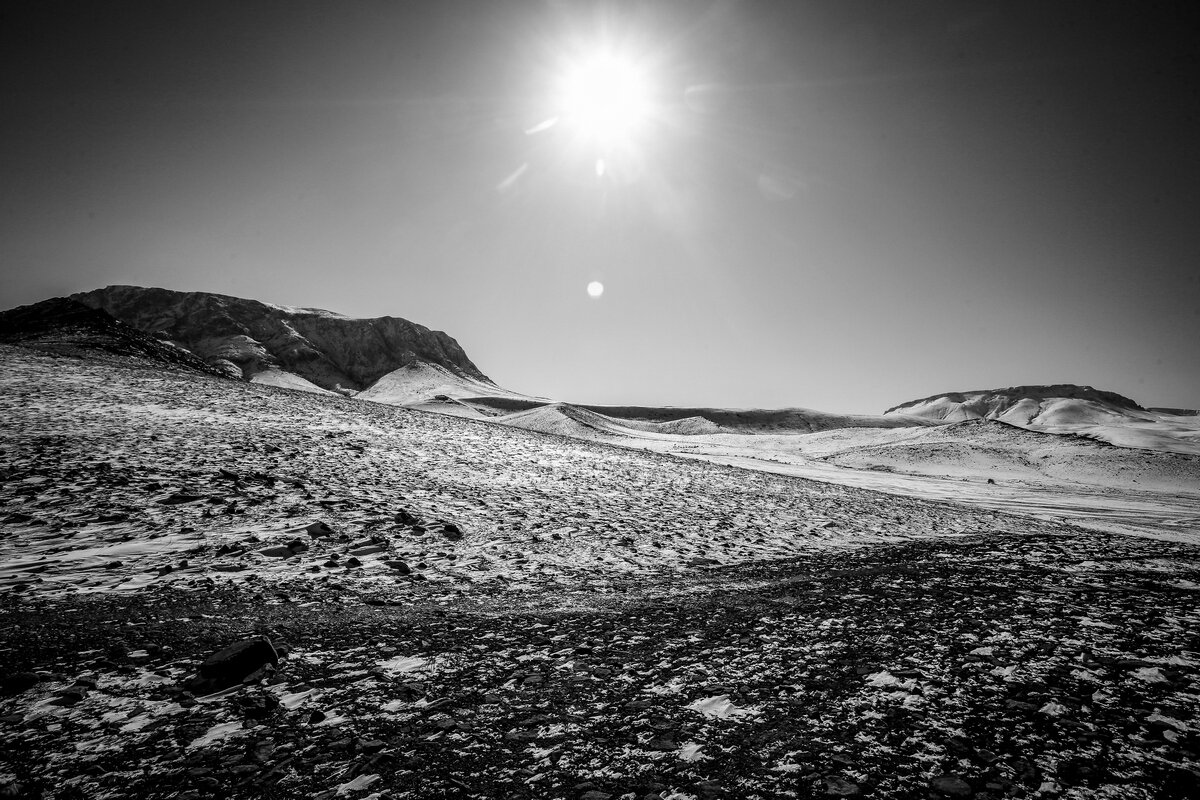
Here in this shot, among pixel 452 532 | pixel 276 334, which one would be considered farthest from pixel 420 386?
pixel 452 532

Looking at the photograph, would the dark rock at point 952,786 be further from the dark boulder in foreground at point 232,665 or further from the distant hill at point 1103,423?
the distant hill at point 1103,423

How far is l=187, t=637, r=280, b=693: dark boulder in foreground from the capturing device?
4.18m

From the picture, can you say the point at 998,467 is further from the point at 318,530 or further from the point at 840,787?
the point at 318,530

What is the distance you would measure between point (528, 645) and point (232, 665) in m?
2.83

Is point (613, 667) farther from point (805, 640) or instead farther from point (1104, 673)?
point (1104, 673)

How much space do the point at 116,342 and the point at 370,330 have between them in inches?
6168

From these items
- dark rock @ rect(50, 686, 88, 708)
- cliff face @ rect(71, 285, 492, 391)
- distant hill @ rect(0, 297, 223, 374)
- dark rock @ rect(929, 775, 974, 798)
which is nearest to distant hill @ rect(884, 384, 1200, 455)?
dark rock @ rect(929, 775, 974, 798)

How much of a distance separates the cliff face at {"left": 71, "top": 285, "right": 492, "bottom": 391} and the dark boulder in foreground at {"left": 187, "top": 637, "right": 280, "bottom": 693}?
155 meters

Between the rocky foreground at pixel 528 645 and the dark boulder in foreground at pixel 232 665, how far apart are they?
22mm

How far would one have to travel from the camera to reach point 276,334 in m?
157

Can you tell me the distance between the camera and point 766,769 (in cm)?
327

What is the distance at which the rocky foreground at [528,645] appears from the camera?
3264mm

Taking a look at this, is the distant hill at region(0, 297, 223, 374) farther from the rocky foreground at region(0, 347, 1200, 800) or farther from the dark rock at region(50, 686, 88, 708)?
the dark rock at region(50, 686, 88, 708)

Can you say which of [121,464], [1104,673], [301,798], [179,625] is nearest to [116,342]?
[121,464]
